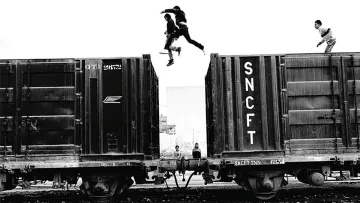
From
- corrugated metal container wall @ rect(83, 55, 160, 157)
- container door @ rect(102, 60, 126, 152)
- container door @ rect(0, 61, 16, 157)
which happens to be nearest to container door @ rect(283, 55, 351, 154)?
corrugated metal container wall @ rect(83, 55, 160, 157)

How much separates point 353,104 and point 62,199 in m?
7.99

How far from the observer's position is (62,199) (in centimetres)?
1030

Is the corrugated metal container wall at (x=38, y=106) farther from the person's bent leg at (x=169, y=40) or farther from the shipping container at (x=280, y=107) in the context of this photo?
the shipping container at (x=280, y=107)

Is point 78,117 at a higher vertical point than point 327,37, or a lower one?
lower

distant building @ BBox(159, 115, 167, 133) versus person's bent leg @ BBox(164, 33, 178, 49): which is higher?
person's bent leg @ BBox(164, 33, 178, 49)

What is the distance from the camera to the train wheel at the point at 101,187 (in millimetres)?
9252

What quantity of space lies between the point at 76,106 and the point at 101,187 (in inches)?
81.8

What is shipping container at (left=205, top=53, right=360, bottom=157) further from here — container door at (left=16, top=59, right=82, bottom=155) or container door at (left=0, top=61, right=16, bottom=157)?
container door at (left=0, top=61, right=16, bottom=157)

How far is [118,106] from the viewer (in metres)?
9.50

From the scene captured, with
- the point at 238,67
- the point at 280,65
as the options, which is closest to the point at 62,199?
the point at 238,67

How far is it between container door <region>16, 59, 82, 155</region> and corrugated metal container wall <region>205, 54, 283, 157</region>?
136 inches

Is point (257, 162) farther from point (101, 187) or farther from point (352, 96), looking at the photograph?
point (101, 187)

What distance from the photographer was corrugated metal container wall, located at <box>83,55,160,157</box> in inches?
370

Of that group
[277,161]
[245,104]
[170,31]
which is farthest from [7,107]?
[277,161]
